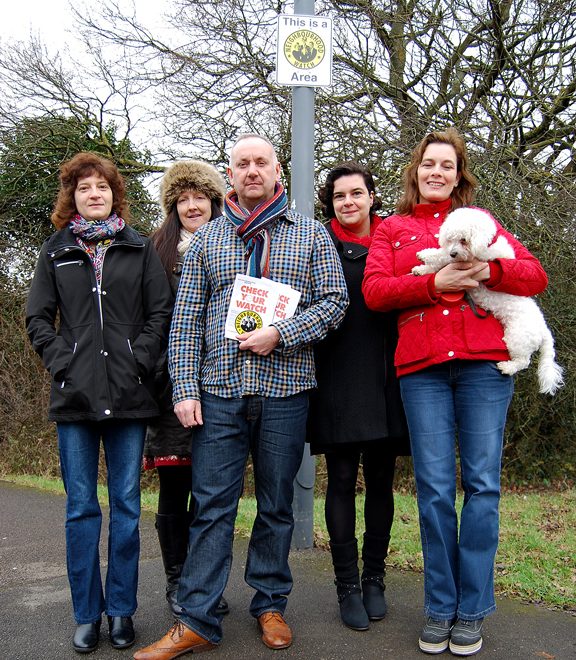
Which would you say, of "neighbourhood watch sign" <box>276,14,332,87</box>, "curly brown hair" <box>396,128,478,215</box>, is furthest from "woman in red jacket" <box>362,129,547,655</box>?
"neighbourhood watch sign" <box>276,14,332,87</box>

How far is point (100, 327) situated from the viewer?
11.0 ft

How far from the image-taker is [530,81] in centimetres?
832

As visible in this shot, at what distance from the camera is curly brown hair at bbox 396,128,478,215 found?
3537mm

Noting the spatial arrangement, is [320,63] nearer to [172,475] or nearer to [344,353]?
[344,353]

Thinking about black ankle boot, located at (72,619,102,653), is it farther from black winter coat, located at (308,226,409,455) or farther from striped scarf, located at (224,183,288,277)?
striped scarf, located at (224,183,288,277)

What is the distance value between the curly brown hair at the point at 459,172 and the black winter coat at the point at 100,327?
1.33 meters

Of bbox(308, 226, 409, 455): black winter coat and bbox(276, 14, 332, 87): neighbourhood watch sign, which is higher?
bbox(276, 14, 332, 87): neighbourhood watch sign

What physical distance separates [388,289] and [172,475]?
150 centimetres

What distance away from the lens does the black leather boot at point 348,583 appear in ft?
11.4

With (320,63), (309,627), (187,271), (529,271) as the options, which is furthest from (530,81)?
(309,627)

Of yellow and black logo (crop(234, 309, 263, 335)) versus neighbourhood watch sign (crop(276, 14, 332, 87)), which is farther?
neighbourhood watch sign (crop(276, 14, 332, 87))

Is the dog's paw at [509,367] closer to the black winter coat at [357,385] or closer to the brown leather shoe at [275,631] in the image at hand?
the black winter coat at [357,385]

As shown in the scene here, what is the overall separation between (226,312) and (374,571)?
1550mm

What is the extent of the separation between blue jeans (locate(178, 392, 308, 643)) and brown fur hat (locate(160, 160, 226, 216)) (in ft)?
4.33
